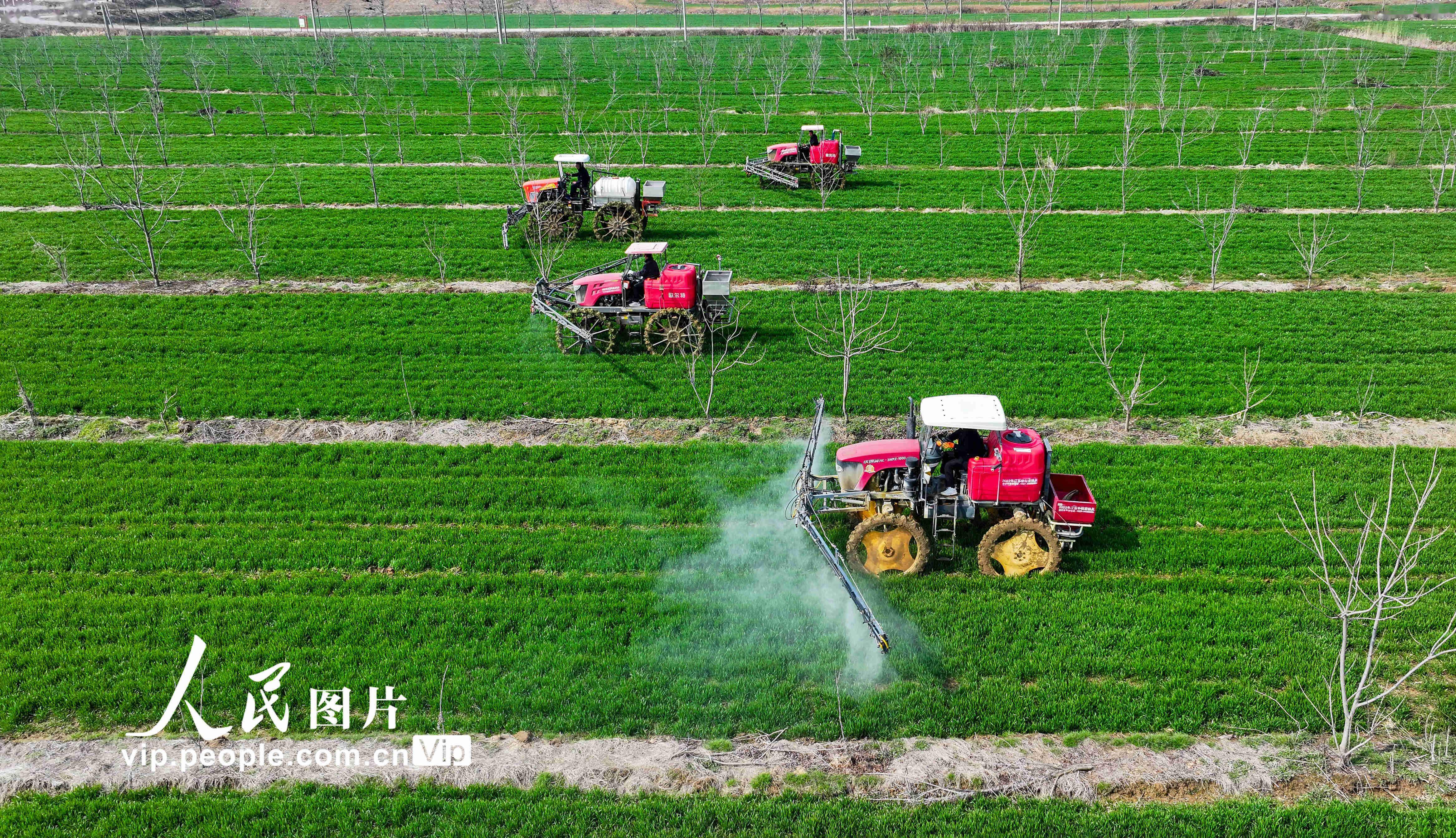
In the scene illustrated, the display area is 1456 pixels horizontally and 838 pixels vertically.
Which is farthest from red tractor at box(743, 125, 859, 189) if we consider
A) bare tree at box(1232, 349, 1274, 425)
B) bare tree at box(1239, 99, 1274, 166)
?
bare tree at box(1232, 349, 1274, 425)

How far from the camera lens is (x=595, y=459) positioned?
1625cm

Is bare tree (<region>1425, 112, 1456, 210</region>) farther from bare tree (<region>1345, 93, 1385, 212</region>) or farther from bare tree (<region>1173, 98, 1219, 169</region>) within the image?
bare tree (<region>1173, 98, 1219, 169</region>)

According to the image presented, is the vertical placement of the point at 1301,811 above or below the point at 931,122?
below

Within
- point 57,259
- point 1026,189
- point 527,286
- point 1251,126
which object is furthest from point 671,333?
point 1251,126

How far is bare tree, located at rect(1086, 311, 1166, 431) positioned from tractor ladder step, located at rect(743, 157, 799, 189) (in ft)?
54.2

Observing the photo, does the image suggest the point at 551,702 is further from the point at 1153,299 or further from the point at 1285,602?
the point at 1153,299

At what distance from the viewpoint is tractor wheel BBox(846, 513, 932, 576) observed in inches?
489

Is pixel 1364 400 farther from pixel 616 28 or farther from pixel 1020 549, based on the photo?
pixel 616 28

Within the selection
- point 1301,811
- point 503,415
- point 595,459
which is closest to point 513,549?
point 595,459

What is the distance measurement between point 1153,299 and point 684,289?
12.3 m

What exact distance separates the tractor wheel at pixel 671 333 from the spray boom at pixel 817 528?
6976 millimetres

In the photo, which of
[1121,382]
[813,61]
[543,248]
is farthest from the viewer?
[813,61]

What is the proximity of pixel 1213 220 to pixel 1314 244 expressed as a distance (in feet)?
27.5

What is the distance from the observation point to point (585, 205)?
95.5 ft
